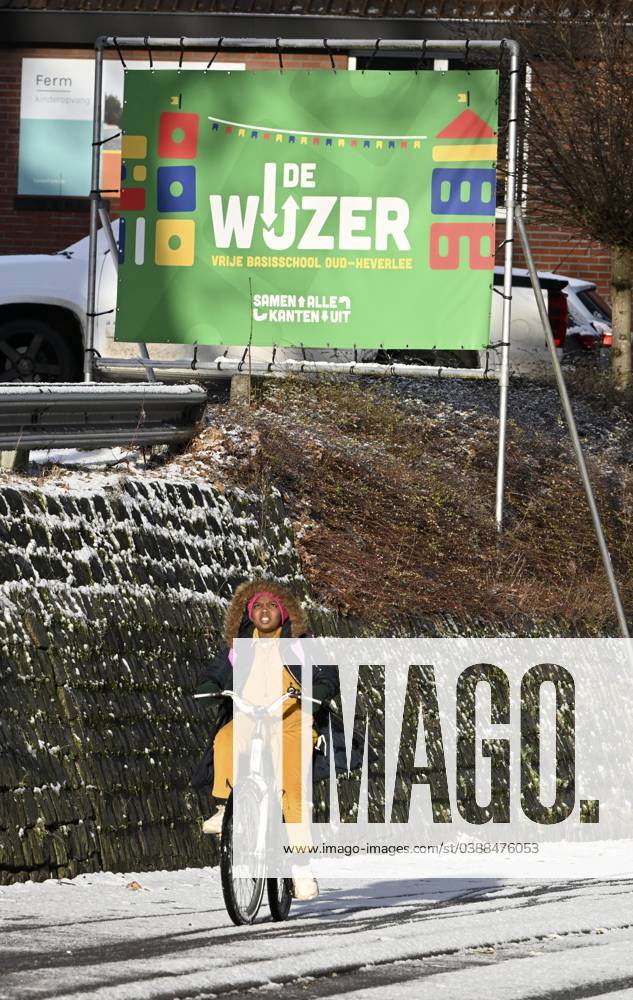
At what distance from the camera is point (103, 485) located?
36.8 feet

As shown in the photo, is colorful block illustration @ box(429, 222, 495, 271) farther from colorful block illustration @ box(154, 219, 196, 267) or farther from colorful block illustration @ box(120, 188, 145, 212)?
colorful block illustration @ box(120, 188, 145, 212)

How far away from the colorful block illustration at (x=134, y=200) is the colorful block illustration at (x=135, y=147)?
252 mm

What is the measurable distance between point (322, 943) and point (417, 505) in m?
6.88

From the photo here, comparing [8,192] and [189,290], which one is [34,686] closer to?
[189,290]

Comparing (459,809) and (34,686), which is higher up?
(34,686)

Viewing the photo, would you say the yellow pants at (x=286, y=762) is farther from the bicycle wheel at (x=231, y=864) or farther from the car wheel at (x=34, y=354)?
the car wheel at (x=34, y=354)

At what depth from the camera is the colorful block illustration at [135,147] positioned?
45.7 feet

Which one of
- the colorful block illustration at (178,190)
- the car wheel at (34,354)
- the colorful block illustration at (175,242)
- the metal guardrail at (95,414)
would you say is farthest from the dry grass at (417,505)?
the car wheel at (34,354)

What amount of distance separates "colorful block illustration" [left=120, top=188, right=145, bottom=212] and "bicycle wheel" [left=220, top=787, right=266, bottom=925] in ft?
22.2

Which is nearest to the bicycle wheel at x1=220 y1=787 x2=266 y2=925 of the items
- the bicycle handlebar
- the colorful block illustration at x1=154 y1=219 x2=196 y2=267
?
the bicycle handlebar

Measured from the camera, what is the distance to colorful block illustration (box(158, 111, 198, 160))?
45.5 feet

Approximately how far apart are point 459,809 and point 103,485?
123 inches

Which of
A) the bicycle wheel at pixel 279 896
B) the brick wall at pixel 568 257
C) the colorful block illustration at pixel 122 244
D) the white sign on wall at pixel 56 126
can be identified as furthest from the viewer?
the white sign on wall at pixel 56 126

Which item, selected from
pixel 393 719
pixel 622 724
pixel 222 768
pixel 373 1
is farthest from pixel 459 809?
pixel 373 1
